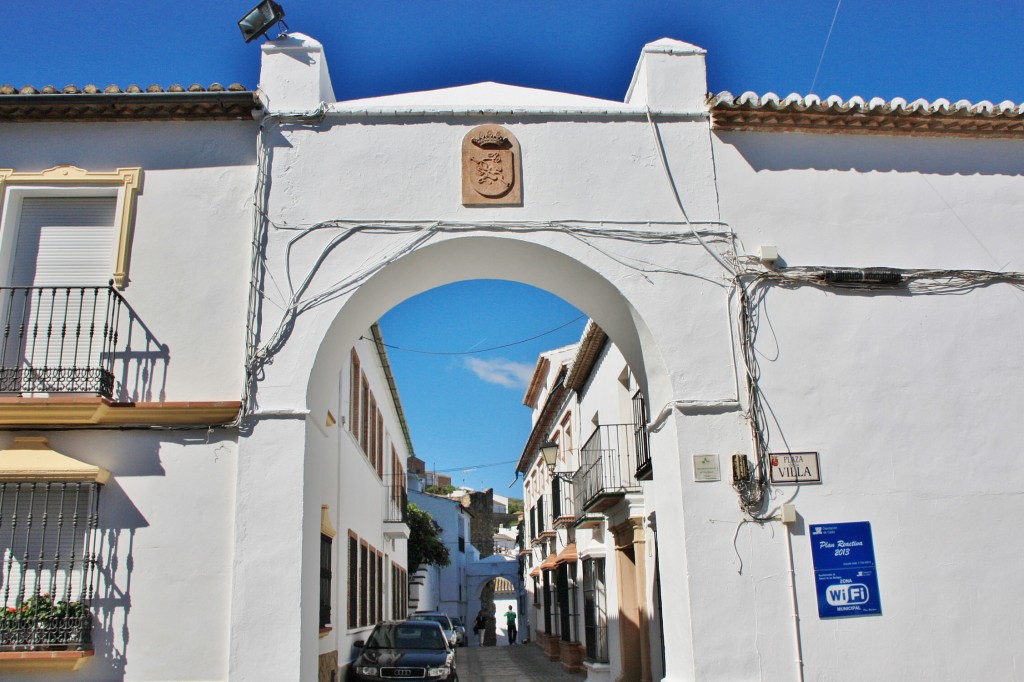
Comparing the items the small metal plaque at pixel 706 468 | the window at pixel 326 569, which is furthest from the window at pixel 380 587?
the small metal plaque at pixel 706 468

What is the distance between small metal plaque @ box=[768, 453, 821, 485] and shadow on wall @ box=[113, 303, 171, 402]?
449 centimetres

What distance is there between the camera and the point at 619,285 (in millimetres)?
6961

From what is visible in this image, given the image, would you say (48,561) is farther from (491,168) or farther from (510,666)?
(510,666)

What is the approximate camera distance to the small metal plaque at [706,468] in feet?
21.5

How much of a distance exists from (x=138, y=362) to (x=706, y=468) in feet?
13.9

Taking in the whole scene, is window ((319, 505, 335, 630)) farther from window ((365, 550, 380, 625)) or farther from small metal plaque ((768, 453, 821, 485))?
small metal plaque ((768, 453, 821, 485))

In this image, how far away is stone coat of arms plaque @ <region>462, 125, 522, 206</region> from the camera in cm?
709

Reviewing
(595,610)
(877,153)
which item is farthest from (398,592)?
(877,153)

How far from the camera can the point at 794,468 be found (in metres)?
6.62

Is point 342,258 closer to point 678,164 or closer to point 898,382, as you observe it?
point 678,164

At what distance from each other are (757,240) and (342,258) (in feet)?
10.7

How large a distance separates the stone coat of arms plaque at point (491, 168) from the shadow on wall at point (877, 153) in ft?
5.67

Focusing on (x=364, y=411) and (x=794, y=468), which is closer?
(x=794, y=468)

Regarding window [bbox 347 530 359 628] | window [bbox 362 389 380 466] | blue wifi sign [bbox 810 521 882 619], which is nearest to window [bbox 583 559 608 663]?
window [bbox 347 530 359 628]
